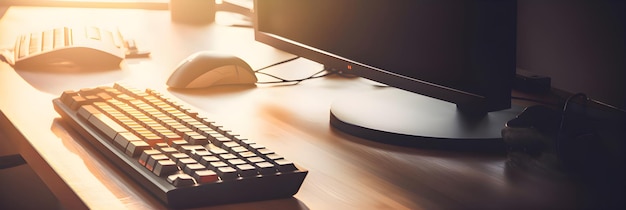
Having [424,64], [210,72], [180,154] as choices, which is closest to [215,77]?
[210,72]

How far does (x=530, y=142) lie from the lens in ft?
3.00

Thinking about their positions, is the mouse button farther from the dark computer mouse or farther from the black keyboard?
the black keyboard

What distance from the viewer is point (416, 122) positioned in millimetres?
1100

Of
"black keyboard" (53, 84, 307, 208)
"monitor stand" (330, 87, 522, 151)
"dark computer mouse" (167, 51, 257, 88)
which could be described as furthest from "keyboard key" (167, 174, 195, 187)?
"dark computer mouse" (167, 51, 257, 88)

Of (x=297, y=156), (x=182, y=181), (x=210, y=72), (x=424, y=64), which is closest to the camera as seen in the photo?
(x=182, y=181)

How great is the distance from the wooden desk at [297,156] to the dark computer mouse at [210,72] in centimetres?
2

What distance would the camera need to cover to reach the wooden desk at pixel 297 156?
2.77ft

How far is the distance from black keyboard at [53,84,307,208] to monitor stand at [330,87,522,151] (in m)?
0.23

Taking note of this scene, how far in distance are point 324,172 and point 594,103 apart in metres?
0.32

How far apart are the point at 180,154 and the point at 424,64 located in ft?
1.31

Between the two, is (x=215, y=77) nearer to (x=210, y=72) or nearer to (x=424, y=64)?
(x=210, y=72)

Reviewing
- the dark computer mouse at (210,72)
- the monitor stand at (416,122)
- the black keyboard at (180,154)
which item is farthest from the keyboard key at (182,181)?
the dark computer mouse at (210,72)

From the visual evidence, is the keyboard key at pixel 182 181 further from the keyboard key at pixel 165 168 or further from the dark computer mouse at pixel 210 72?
the dark computer mouse at pixel 210 72

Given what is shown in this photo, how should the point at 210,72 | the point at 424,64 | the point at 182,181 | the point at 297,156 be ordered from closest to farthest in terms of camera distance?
the point at 182,181 → the point at 297,156 → the point at 424,64 → the point at 210,72
